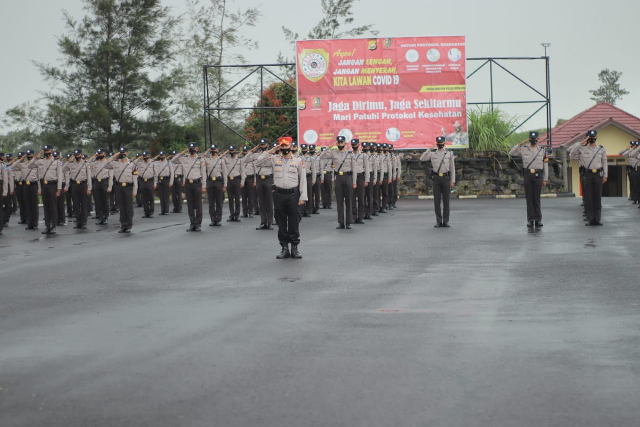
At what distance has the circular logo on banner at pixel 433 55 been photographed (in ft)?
107

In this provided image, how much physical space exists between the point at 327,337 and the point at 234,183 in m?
16.4

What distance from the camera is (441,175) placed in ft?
65.0

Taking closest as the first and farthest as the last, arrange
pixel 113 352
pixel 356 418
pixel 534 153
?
pixel 356 418
pixel 113 352
pixel 534 153

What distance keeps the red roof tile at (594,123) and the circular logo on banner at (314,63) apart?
71.5ft

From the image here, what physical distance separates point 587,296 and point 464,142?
23.9 meters

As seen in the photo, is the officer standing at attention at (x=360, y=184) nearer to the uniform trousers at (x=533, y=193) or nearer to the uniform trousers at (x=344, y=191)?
the uniform trousers at (x=344, y=191)

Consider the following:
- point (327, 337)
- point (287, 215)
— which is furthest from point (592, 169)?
point (327, 337)

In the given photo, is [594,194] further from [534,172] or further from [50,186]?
[50,186]

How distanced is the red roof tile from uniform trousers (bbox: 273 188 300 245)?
126 ft

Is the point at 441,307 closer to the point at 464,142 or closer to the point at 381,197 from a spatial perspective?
the point at 381,197

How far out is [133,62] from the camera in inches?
1665

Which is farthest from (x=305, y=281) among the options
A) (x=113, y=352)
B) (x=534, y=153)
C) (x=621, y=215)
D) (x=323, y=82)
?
(x=323, y=82)

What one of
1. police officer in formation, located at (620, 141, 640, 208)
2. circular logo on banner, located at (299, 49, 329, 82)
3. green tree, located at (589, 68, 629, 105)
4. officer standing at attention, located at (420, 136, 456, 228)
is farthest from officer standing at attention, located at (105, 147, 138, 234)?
green tree, located at (589, 68, 629, 105)

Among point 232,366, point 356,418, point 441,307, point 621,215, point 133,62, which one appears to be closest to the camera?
point 356,418
